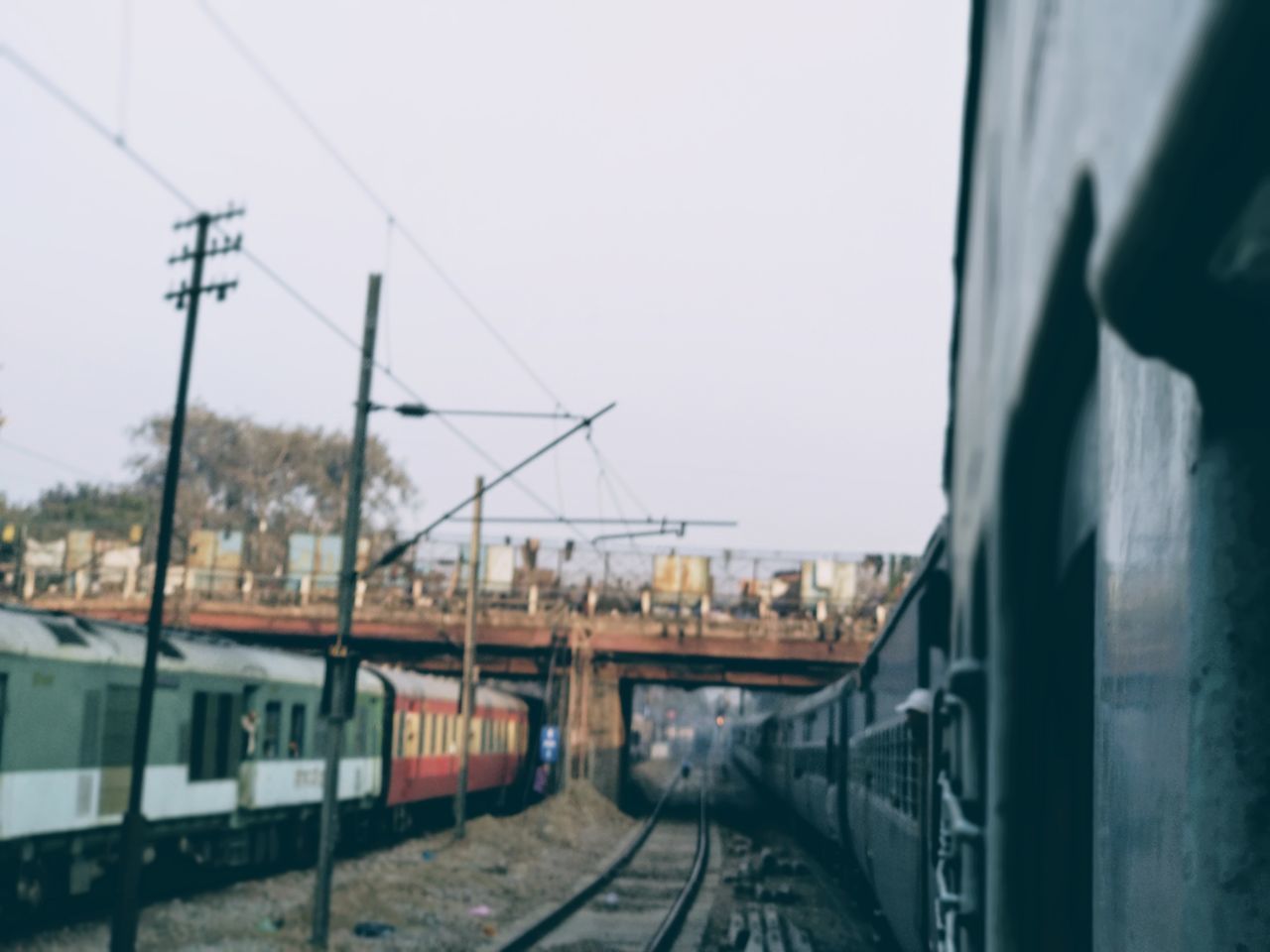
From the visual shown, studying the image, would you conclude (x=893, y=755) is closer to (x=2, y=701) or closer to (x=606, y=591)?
(x=2, y=701)

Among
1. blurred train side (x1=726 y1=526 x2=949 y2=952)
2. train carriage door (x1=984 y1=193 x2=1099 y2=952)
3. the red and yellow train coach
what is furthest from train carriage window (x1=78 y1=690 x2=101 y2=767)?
train carriage door (x1=984 y1=193 x2=1099 y2=952)

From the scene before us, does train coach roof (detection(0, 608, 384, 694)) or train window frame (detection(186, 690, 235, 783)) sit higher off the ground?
train coach roof (detection(0, 608, 384, 694))

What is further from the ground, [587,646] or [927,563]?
[927,563]

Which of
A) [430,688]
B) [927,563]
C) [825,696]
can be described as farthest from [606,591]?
[927,563]

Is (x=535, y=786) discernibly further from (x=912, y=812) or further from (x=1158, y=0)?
(x=1158, y=0)

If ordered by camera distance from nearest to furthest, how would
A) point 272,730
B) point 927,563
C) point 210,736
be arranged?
point 927,563
point 210,736
point 272,730

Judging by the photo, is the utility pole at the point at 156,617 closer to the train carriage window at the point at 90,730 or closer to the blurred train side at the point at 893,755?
the train carriage window at the point at 90,730

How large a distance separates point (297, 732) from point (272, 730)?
3.17 feet

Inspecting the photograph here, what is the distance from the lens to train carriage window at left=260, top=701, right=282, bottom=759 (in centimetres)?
1955

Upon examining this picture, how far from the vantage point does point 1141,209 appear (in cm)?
119

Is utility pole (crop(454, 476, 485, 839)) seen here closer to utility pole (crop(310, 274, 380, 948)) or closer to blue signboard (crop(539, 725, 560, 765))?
blue signboard (crop(539, 725, 560, 765))

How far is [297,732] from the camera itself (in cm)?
2083

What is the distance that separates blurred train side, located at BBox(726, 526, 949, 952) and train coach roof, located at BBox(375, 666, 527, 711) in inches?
322

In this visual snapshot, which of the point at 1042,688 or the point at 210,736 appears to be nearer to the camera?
the point at 1042,688
